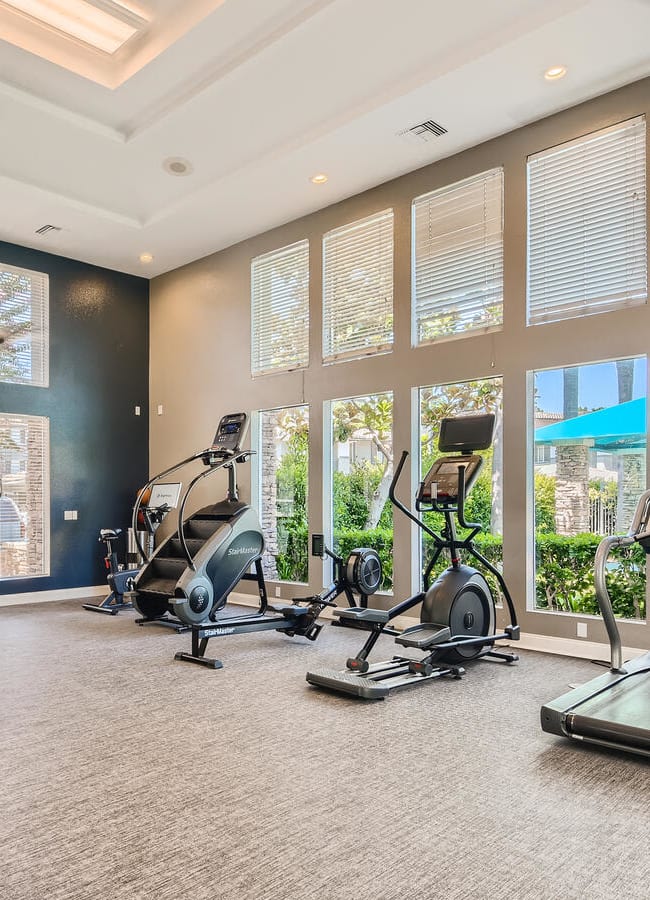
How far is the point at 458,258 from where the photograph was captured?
6.05 meters

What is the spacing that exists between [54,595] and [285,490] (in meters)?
3.19

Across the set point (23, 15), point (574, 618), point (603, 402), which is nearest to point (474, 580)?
point (574, 618)

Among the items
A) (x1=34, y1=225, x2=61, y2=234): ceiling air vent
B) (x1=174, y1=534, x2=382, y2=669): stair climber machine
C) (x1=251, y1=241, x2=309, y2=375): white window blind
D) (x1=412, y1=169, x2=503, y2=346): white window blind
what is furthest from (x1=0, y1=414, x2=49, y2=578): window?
(x1=412, y1=169, x2=503, y2=346): white window blind

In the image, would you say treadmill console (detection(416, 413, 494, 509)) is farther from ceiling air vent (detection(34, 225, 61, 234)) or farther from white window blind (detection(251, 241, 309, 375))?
ceiling air vent (detection(34, 225, 61, 234))

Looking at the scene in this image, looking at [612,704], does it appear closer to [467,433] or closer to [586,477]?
[467,433]

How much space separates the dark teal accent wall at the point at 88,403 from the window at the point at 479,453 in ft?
14.8

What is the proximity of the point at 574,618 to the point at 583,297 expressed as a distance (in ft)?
8.13

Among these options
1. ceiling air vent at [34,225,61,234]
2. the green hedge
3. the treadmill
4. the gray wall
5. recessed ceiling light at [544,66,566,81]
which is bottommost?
the treadmill

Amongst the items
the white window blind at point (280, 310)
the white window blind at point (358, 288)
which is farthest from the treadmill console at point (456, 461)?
the white window blind at point (280, 310)

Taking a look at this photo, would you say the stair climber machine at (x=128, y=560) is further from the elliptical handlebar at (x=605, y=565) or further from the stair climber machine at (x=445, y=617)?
the elliptical handlebar at (x=605, y=565)

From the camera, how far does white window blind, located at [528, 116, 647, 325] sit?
5.02 metres

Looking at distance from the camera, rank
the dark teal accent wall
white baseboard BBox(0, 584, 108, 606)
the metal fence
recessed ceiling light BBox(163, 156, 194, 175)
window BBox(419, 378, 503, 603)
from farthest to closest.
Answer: the dark teal accent wall < white baseboard BBox(0, 584, 108, 606) < recessed ceiling light BBox(163, 156, 194, 175) < window BBox(419, 378, 503, 603) < the metal fence

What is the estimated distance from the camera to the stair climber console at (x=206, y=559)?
18.1ft

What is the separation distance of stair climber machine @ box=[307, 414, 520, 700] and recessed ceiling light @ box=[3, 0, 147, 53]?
144 inches
